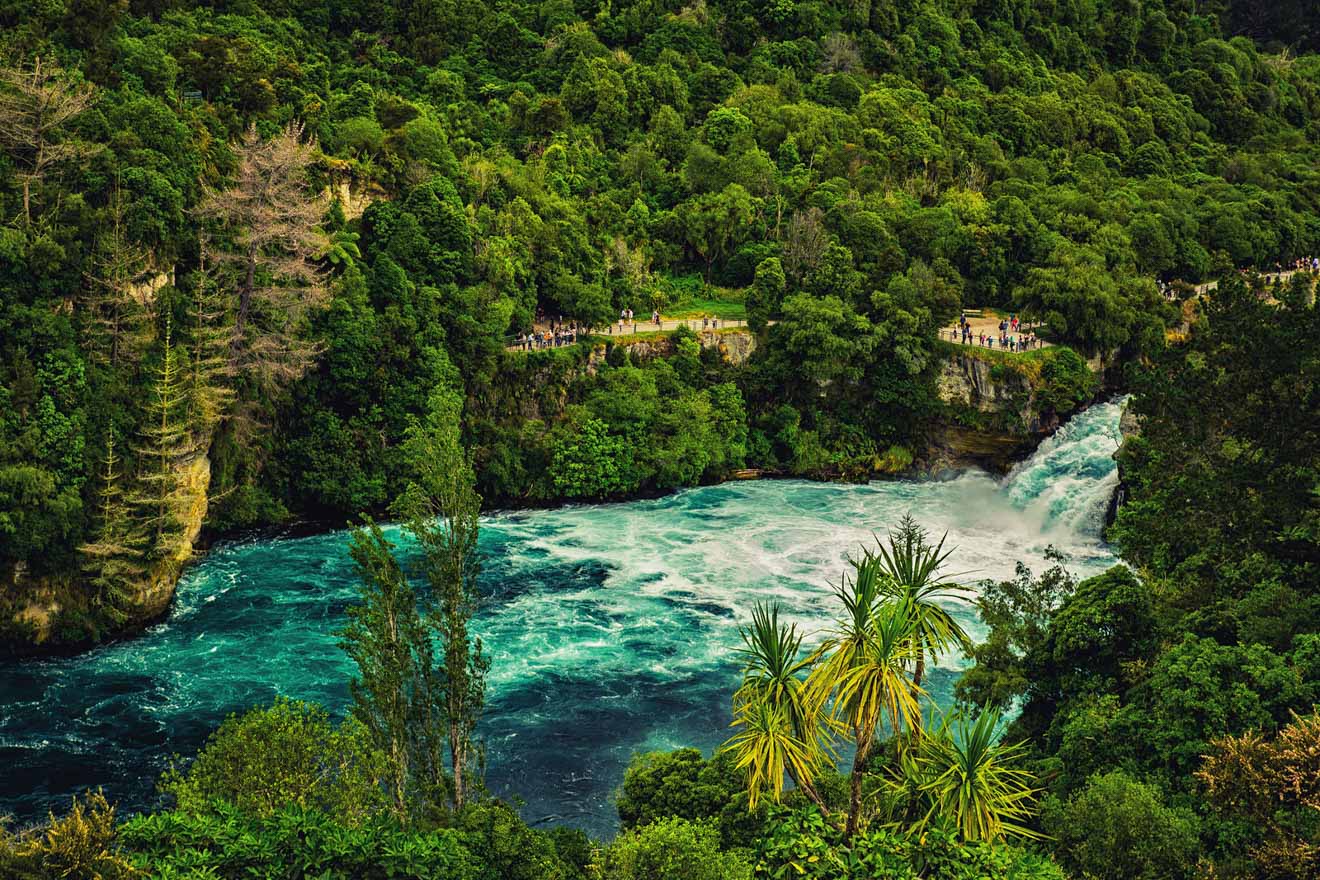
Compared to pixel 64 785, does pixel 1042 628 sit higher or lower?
higher

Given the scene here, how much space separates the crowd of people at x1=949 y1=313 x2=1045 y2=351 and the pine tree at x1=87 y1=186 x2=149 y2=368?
4051 centimetres

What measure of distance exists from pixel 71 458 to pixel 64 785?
1146cm

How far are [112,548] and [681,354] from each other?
98.0 feet

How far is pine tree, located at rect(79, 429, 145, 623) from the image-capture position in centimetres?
3684

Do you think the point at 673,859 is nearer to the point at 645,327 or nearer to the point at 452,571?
the point at 452,571

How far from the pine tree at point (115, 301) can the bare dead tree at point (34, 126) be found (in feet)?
7.69

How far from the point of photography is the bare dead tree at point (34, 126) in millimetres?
38594

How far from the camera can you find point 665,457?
54156 mm

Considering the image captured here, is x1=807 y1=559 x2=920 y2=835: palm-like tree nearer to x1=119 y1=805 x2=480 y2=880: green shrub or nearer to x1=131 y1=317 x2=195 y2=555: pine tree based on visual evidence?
x1=119 y1=805 x2=480 y2=880: green shrub

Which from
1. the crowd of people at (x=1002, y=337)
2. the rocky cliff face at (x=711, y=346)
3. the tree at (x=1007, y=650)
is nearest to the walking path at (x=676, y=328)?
the crowd of people at (x=1002, y=337)

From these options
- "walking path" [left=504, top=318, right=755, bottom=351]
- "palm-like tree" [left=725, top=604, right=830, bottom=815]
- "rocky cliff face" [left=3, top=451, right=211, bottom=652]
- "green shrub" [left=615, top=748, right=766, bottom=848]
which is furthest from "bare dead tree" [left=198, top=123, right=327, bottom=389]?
"palm-like tree" [left=725, top=604, right=830, bottom=815]

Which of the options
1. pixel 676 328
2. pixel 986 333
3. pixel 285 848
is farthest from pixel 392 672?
pixel 986 333

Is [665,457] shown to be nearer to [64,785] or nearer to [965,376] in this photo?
[965,376]

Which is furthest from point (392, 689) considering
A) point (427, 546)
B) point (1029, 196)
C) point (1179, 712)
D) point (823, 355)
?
point (1029, 196)
